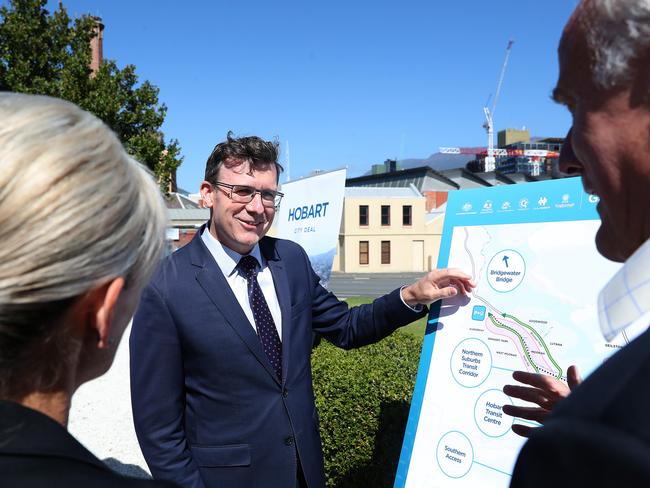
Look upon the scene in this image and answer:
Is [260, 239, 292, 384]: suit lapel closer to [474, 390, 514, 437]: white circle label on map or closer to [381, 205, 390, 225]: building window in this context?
[474, 390, 514, 437]: white circle label on map

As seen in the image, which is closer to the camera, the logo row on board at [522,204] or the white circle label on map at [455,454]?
the logo row on board at [522,204]

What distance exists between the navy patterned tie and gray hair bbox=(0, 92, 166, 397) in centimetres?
155

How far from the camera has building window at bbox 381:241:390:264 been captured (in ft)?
133

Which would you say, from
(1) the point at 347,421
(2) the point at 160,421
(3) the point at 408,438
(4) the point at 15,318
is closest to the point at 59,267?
(4) the point at 15,318

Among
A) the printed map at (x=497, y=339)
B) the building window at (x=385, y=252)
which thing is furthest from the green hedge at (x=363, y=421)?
the building window at (x=385, y=252)

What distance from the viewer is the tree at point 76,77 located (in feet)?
48.9

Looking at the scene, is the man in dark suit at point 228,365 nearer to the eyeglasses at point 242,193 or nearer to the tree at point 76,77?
the eyeglasses at point 242,193

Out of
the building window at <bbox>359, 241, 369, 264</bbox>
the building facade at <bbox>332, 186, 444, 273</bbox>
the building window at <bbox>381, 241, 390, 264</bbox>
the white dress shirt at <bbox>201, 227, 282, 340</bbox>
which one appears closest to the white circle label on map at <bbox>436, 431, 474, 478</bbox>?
the white dress shirt at <bbox>201, 227, 282, 340</bbox>

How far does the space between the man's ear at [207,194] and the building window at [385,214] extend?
37567 millimetres

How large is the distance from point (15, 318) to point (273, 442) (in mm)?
1709

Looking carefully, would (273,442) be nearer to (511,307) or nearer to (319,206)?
(511,307)

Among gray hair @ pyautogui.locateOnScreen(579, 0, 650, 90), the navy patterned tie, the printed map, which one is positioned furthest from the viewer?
the navy patterned tie

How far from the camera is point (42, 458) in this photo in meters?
0.83

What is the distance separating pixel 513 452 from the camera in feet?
6.55
